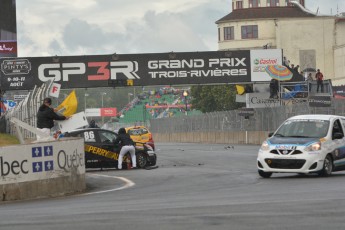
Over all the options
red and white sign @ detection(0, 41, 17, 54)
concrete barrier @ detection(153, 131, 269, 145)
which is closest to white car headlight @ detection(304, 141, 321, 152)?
red and white sign @ detection(0, 41, 17, 54)

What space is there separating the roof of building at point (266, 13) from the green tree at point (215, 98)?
34.2 feet

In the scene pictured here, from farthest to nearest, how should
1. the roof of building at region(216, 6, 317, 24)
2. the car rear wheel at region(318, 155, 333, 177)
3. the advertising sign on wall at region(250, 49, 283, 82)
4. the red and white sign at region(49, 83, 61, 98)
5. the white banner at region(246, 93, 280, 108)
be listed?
the roof of building at region(216, 6, 317, 24) < the white banner at region(246, 93, 280, 108) < the advertising sign on wall at region(250, 49, 283, 82) < the red and white sign at region(49, 83, 61, 98) < the car rear wheel at region(318, 155, 333, 177)

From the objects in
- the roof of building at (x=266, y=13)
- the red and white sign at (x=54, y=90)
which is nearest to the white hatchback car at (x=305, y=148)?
the red and white sign at (x=54, y=90)

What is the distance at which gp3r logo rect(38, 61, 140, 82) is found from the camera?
56781 mm

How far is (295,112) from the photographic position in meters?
53.6

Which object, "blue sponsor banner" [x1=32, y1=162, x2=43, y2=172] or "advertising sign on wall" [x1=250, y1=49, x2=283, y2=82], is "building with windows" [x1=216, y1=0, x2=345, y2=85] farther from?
"blue sponsor banner" [x1=32, y1=162, x2=43, y2=172]

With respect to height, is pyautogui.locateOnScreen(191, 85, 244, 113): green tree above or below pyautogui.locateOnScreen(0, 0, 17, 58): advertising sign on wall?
below

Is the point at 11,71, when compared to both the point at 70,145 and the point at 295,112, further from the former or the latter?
the point at 70,145

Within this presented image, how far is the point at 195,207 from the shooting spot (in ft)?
43.6

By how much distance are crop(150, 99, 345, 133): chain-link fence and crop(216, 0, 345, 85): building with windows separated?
876 inches

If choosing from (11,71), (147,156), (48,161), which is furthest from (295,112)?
(48,161)

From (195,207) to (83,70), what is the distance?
44.3 metres

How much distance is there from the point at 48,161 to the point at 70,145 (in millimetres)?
1013

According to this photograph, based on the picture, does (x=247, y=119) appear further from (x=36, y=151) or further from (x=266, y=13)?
(x=266, y=13)
